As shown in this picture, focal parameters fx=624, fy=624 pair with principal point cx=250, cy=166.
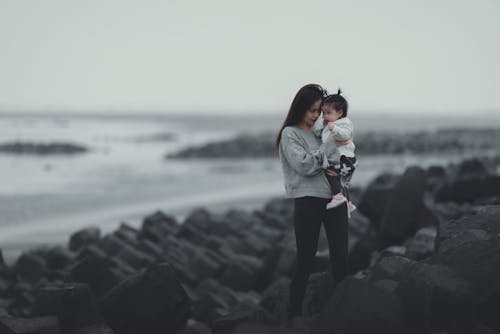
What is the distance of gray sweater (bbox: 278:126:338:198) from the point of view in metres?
4.42

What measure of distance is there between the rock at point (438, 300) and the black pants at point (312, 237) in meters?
0.62

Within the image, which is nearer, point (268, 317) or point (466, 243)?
point (466, 243)

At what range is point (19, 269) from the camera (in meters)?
8.81

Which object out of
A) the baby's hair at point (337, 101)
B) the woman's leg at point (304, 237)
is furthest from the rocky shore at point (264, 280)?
the baby's hair at point (337, 101)

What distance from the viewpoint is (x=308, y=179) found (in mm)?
4527

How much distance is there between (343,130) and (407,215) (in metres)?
4.86

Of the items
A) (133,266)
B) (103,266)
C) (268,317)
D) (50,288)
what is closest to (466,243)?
(268,317)

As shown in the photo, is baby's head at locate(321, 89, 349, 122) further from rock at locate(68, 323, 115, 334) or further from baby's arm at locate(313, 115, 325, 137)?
rock at locate(68, 323, 115, 334)

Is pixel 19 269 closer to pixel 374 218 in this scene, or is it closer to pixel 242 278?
pixel 242 278

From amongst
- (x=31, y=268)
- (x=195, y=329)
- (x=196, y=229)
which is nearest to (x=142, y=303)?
(x=195, y=329)

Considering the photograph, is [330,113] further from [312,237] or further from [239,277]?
[239,277]

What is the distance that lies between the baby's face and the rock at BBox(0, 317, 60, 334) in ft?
8.54

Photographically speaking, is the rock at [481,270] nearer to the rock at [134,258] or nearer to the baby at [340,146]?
the baby at [340,146]

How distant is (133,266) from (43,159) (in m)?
25.2
